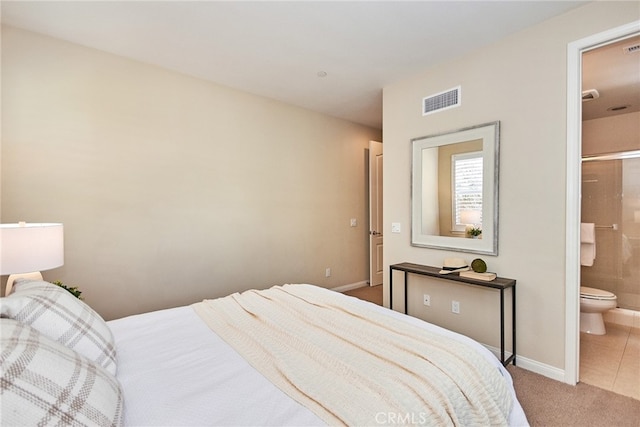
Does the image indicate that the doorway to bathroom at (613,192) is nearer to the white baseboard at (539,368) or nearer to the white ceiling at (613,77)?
the white ceiling at (613,77)

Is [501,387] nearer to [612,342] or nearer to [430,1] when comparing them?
[430,1]

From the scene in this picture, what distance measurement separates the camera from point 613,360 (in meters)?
2.42

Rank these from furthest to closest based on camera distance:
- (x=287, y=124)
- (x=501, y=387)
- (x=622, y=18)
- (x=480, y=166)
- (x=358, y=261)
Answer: (x=358, y=261), (x=287, y=124), (x=480, y=166), (x=622, y=18), (x=501, y=387)

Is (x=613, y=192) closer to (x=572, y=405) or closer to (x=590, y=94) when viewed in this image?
(x=590, y=94)

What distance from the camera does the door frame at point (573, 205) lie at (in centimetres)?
207

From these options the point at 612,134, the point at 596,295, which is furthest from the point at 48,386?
the point at 612,134

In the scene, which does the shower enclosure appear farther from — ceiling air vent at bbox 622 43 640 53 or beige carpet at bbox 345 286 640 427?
beige carpet at bbox 345 286 640 427

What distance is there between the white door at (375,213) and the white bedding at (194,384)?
2.97 m

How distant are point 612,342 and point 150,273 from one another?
4357 mm

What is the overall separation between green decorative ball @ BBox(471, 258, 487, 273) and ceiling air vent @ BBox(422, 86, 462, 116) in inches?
55.2

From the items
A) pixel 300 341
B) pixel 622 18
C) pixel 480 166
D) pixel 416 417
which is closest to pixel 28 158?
pixel 300 341

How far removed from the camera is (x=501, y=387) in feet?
4.15

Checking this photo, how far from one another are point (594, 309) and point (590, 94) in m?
2.19

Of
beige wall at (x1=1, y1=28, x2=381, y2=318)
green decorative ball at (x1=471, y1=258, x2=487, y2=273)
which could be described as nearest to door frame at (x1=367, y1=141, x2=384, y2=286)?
beige wall at (x1=1, y1=28, x2=381, y2=318)
